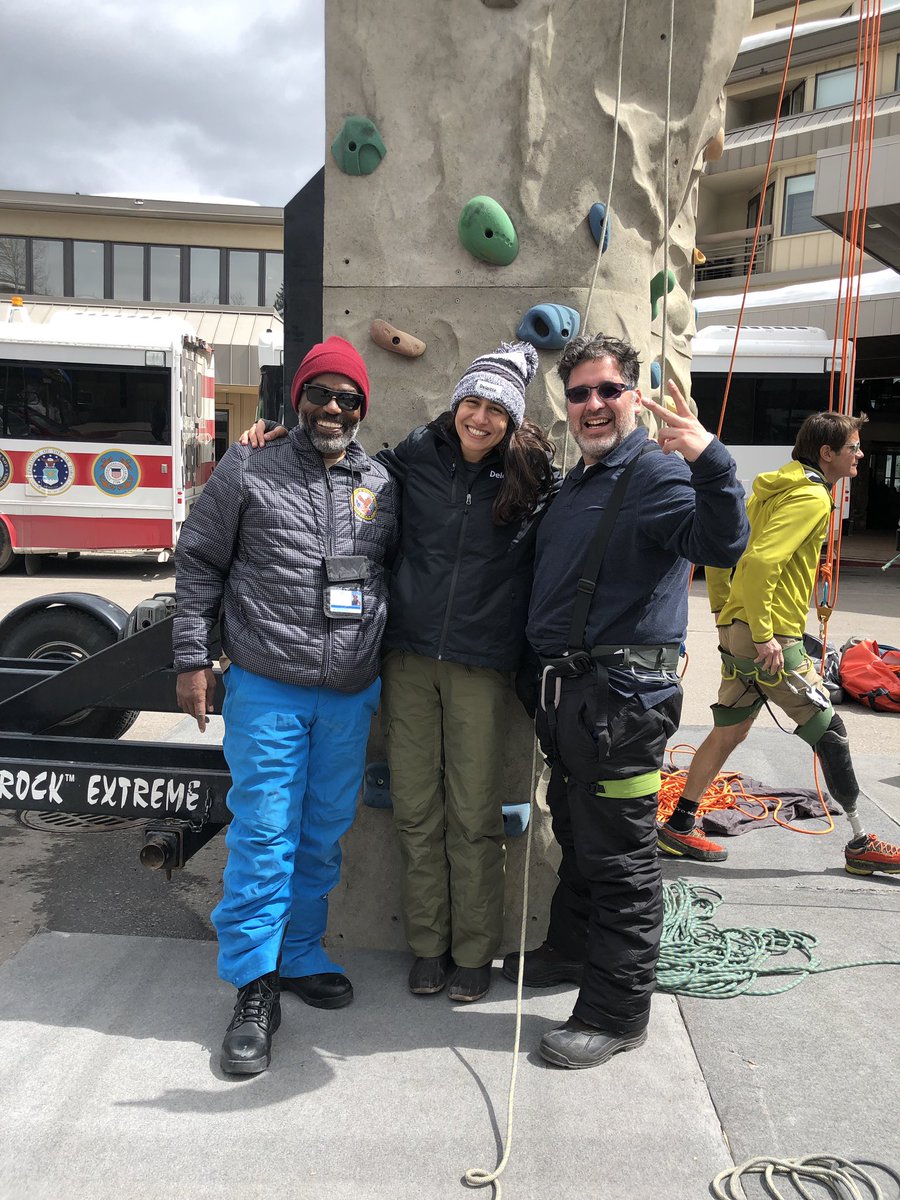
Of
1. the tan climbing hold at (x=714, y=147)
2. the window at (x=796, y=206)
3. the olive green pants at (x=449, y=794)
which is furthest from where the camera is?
the window at (x=796, y=206)

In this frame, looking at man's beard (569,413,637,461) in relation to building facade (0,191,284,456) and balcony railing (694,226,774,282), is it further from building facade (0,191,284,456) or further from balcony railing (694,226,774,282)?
balcony railing (694,226,774,282)

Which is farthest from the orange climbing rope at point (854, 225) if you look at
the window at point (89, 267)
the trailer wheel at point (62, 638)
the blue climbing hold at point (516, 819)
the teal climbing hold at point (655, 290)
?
the window at point (89, 267)

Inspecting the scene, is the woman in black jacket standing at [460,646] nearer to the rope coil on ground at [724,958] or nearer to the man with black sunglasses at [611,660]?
the man with black sunglasses at [611,660]

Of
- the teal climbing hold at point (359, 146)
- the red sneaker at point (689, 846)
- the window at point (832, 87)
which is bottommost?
the red sneaker at point (689, 846)

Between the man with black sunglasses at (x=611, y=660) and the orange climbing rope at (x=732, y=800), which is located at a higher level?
the man with black sunglasses at (x=611, y=660)

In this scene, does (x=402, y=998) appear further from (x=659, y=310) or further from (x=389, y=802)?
(x=659, y=310)

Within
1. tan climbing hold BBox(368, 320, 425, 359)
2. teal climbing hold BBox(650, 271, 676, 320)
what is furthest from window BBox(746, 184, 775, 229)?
tan climbing hold BBox(368, 320, 425, 359)

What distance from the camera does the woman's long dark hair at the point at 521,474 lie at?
2.97 m

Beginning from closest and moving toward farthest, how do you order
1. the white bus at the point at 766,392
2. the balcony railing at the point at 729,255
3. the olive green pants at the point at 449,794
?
1. the olive green pants at the point at 449,794
2. the white bus at the point at 766,392
3. the balcony railing at the point at 729,255

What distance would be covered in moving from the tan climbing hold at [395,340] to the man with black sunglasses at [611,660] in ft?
2.05

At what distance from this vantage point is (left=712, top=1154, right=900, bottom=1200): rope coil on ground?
228cm

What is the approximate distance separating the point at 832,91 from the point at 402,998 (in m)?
31.8

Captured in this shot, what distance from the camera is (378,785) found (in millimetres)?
3393

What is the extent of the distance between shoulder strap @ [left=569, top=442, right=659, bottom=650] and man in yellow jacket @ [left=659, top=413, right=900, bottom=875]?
1.55 metres
